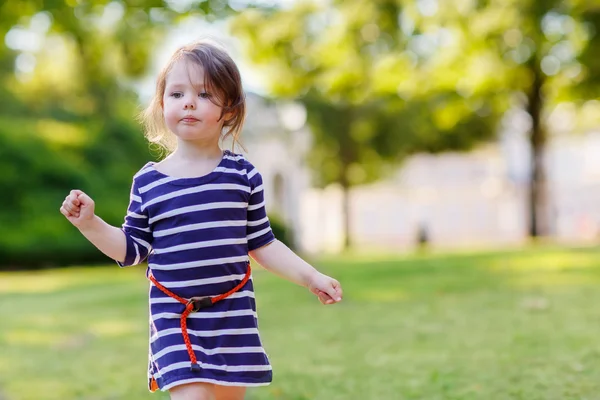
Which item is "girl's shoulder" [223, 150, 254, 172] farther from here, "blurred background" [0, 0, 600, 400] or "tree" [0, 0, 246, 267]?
"tree" [0, 0, 246, 267]

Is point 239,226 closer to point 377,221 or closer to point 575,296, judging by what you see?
point 575,296

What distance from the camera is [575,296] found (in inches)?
339

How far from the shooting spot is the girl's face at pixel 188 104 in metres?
2.70

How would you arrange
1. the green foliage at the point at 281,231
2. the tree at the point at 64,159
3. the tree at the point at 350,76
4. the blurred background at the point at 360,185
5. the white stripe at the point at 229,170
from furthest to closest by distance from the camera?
the green foliage at the point at 281,231 → the tree at the point at 350,76 → the tree at the point at 64,159 → the blurred background at the point at 360,185 → the white stripe at the point at 229,170

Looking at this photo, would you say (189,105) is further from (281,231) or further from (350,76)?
(350,76)

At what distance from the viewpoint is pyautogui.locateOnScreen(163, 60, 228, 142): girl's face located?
270 centimetres

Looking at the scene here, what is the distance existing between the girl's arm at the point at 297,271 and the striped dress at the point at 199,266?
13cm

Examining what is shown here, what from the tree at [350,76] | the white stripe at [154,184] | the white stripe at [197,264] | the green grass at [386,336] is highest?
the tree at [350,76]

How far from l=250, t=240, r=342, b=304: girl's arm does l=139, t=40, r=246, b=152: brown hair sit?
1.21ft

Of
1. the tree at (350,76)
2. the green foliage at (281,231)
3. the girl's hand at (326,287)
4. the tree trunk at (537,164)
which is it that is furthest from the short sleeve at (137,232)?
the tree trunk at (537,164)

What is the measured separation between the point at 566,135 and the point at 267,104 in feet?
63.4

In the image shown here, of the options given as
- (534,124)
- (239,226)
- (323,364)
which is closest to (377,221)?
(534,124)

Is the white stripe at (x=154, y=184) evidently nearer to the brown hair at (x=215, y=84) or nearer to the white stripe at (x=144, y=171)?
the white stripe at (x=144, y=171)

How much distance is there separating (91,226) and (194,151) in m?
0.41
